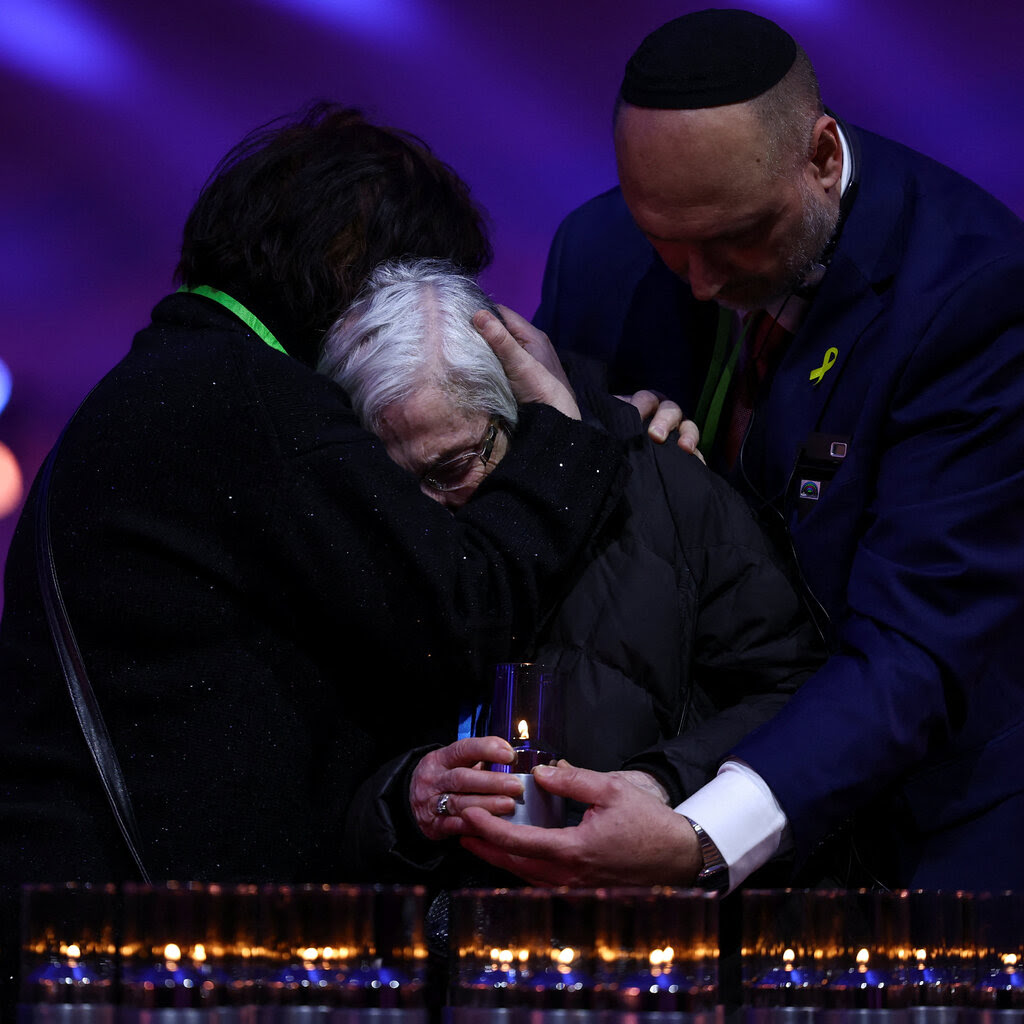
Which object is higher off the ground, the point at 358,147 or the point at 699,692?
the point at 358,147

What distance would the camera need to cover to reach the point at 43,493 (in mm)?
1714

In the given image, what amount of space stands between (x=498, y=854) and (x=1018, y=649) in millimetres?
850

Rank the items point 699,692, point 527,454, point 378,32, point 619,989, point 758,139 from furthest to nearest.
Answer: point 378,32
point 758,139
point 699,692
point 527,454
point 619,989

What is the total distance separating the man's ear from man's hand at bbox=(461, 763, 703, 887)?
3.29 ft

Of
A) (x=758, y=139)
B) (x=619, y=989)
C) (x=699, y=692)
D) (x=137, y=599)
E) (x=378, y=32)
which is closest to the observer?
(x=619, y=989)

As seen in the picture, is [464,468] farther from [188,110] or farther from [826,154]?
[188,110]

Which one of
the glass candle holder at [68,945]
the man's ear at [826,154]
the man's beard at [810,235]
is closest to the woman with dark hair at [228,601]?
the glass candle holder at [68,945]

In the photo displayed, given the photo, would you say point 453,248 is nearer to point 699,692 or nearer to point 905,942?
point 699,692

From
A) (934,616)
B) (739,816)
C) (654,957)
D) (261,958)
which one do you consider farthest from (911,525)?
(261,958)

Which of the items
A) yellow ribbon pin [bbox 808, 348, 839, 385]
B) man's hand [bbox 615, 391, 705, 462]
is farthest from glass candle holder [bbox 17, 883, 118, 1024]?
yellow ribbon pin [bbox 808, 348, 839, 385]

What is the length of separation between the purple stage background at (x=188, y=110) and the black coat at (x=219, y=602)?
4.19 ft

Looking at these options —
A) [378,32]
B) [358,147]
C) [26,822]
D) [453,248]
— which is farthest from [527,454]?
[378,32]

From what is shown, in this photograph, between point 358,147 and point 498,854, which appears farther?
point 358,147

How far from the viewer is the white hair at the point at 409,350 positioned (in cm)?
193
